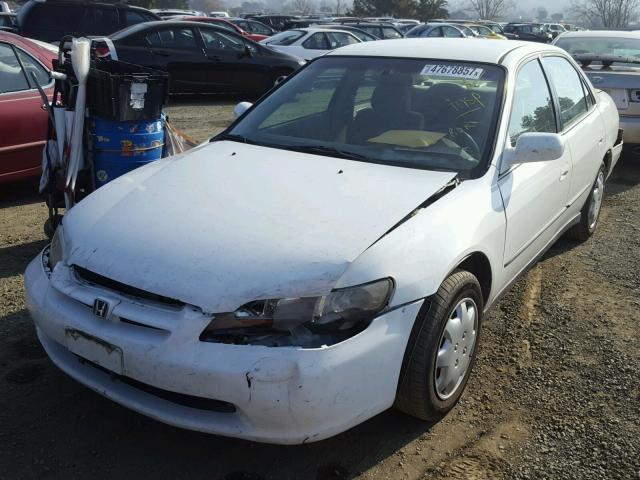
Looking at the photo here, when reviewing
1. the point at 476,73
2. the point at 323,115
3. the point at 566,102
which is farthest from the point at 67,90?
the point at 566,102

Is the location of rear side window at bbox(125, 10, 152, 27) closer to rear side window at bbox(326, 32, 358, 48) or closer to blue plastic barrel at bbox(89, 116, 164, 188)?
rear side window at bbox(326, 32, 358, 48)

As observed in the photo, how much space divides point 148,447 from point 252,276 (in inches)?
35.8

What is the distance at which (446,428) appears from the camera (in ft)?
9.63

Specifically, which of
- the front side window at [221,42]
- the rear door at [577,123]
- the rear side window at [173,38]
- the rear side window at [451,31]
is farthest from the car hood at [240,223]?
the rear side window at [451,31]

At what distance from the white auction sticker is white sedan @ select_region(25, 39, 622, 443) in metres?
0.01

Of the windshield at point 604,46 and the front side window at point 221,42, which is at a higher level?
the windshield at point 604,46

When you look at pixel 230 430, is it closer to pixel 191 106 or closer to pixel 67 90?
pixel 67 90

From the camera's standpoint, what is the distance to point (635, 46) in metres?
8.31

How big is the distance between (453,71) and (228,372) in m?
2.26

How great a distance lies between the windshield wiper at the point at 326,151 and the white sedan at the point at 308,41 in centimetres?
1161

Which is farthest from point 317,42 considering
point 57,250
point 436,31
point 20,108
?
point 57,250

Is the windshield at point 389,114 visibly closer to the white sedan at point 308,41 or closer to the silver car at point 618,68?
the silver car at point 618,68

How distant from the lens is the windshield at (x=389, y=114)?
3.38 metres

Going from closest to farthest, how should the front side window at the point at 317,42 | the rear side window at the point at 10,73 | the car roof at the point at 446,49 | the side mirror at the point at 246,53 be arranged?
the car roof at the point at 446,49 < the rear side window at the point at 10,73 < the side mirror at the point at 246,53 < the front side window at the point at 317,42
